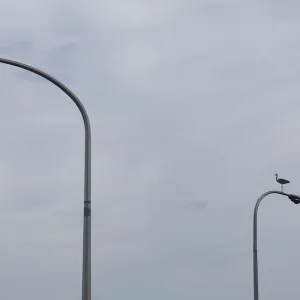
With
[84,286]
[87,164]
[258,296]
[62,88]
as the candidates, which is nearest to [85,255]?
[84,286]

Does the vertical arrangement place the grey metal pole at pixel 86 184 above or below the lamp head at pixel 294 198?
below

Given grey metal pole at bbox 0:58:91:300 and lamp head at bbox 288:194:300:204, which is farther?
lamp head at bbox 288:194:300:204

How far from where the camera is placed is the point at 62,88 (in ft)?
57.8

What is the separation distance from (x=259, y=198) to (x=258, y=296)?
3171 mm

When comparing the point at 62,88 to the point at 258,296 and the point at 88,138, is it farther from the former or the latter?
the point at 258,296

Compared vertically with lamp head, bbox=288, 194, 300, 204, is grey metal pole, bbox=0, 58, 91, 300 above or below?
below

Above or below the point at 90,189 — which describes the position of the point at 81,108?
above

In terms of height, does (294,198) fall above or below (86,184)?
above

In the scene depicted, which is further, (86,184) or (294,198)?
(294,198)

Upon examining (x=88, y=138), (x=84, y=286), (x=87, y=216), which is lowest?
(x=84, y=286)

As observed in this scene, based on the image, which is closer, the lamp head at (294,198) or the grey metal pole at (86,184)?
the grey metal pole at (86,184)

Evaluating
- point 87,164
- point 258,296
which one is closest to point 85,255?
point 87,164

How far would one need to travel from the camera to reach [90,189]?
18.0 m

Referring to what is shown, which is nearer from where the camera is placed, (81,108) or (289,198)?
(81,108)
